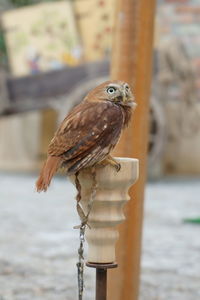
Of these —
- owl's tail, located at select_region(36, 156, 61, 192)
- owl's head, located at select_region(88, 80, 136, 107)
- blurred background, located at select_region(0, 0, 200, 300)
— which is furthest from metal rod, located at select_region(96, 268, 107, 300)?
blurred background, located at select_region(0, 0, 200, 300)

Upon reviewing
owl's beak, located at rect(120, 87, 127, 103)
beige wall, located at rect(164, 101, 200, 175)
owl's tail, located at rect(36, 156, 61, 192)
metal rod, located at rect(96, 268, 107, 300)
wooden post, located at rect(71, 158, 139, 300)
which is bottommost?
beige wall, located at rect(164, 101, 200, 175)

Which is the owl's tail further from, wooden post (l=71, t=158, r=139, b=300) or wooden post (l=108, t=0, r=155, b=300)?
wooden post (l=108, t=0, r=155, b=300)

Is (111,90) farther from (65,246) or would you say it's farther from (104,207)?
(65,246)

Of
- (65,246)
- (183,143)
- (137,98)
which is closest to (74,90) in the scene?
(183,143)

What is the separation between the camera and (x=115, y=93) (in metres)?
1.71

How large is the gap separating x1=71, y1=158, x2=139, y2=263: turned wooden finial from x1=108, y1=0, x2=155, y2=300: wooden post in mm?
724

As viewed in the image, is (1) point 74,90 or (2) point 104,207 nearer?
(2) point 104,207

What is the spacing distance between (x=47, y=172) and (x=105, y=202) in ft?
0.44

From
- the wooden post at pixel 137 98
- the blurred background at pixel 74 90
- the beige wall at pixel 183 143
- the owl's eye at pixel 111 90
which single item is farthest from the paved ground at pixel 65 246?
the owl's eye at pixel 111 90

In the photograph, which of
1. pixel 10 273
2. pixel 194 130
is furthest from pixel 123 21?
pixel 194 130

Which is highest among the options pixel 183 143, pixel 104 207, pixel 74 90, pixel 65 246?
pixel 104 207

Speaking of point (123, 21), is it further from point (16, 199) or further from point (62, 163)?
point (16, 199)

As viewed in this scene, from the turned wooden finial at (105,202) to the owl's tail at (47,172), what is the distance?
0.19 feet

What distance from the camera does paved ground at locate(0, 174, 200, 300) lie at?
3.24 m
